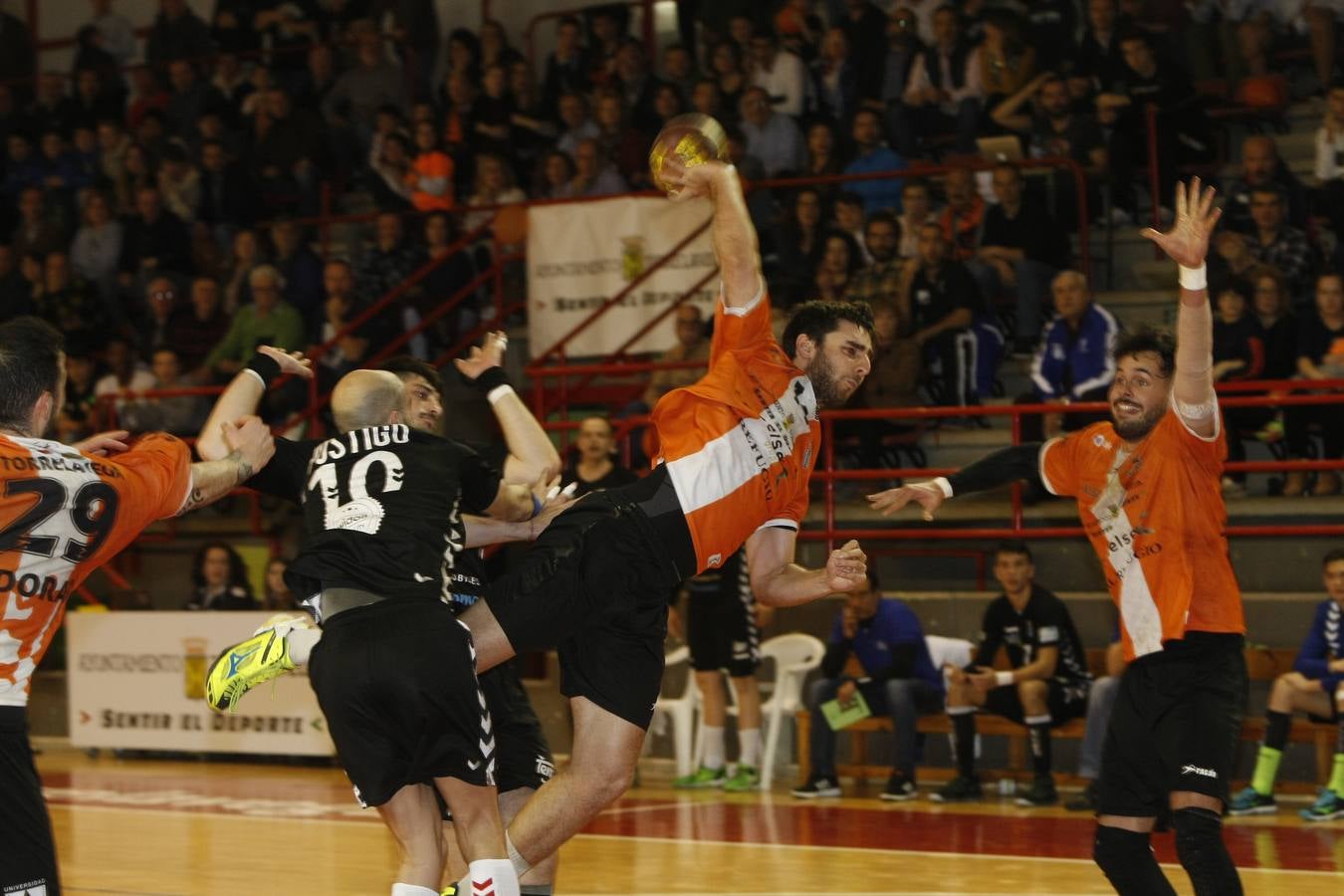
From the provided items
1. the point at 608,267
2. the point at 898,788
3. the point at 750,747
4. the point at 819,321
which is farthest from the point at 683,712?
the point at 819,321

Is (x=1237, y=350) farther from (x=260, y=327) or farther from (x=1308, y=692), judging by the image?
(x=260, y=327)

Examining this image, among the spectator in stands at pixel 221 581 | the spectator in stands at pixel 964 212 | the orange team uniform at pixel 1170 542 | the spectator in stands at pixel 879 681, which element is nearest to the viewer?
the orange team uniform at pixel 1170 542

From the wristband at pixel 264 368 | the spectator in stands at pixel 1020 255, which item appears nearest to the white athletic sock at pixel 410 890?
the wristband at pixel 264 368

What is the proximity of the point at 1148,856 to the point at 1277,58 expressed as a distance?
34.5 feet

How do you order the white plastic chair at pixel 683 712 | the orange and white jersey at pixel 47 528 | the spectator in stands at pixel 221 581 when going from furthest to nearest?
the spectator in stands at pixel 221 581 < the white plastic chair at pixel 683 712 < the orange and white jersey at pixel 47 528

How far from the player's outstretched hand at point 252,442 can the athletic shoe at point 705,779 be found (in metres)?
7.16

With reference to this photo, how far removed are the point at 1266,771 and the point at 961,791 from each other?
77.6 inches

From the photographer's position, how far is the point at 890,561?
14.0 m

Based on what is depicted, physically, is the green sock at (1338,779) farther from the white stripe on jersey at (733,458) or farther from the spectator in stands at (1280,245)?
the white stripe on jersey at (733,458)

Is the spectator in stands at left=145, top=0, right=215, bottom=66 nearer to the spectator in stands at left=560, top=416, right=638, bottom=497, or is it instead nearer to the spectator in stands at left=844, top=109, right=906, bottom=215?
the spectator in stands at left=844, top=109, right=906, bottom=215

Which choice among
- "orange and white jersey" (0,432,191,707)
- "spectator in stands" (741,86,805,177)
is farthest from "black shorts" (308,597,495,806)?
"spectator in stands" (741,86,805,177)

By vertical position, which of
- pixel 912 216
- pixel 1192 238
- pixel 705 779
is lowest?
pixel 705 779

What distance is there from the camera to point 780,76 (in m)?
16.2

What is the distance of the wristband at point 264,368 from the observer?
6395 millimetres
